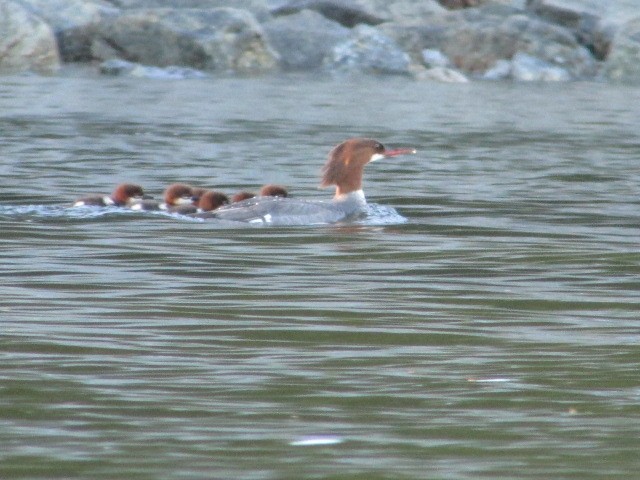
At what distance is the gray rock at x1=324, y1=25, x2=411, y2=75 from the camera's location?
33.2 metres

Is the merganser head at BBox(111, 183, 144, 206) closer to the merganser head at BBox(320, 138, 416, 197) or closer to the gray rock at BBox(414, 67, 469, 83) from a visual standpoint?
the merganser head at BBox(320, 138, 416, 197)

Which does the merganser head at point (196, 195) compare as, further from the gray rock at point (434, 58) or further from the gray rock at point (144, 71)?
the gray rock at point (434, 58)

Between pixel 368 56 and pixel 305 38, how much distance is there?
1.48 meters

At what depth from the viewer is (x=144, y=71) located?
31.4m

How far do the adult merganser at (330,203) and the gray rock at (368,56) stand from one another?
20950 mm

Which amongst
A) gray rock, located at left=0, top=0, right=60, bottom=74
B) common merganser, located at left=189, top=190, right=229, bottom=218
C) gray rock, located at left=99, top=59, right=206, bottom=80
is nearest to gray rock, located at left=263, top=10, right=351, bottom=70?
gray rock, located at left=99, top=59, right=206, bottom=80

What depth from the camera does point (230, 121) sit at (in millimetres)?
21391

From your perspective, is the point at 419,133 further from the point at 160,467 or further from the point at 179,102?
the point at 160,467

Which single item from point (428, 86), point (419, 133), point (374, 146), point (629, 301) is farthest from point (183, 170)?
point (428, 86)

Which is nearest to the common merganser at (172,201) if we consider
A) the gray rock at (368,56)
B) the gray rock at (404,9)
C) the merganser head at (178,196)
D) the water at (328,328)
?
the merganser head at (178,196)

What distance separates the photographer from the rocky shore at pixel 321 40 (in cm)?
3178

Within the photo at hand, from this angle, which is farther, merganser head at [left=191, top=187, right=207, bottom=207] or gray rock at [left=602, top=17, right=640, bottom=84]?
gray rock at [left=602, top=17, right=640, bottom=84]

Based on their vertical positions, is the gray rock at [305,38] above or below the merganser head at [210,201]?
below

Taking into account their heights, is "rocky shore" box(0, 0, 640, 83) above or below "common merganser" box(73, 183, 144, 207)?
below
